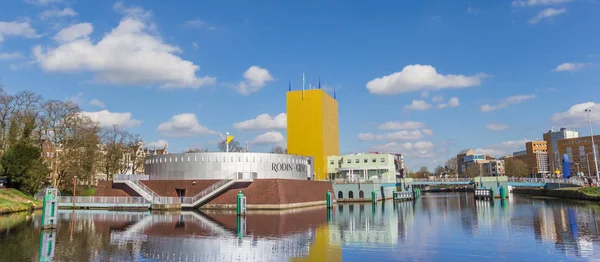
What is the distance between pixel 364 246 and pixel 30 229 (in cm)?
2269

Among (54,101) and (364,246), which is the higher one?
(54,101)

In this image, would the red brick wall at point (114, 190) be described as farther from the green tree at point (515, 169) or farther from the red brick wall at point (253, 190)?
the green tree at point (515, 169)

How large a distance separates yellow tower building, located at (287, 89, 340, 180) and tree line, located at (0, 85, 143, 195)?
32.7 m

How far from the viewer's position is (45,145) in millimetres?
64000

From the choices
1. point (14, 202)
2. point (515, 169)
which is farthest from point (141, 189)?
point (515, 169)

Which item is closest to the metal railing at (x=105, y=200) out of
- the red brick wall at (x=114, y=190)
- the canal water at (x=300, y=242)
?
the red brick wall at (x=114, y=190)

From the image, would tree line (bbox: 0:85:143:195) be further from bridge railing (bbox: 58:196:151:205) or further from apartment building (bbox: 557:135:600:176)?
apartment building (bbox: 557:135:600:176)

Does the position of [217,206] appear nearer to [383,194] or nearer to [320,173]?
[320,173]

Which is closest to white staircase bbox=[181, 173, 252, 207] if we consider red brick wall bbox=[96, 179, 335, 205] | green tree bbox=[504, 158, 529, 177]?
red brick wall bbox=[96, 179, 335, 205]

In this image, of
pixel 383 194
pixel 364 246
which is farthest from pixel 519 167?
pixel 364 246

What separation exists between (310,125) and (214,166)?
96.1 feet

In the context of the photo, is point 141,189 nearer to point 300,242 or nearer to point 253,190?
point 253,190

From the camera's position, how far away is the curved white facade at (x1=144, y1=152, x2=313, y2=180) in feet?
176

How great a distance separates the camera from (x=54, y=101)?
2346 inches
